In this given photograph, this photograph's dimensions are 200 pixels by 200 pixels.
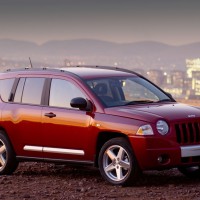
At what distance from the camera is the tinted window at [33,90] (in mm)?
11453

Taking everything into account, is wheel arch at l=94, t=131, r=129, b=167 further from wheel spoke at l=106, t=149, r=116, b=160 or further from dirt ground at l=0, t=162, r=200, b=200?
dirt ground at l=0, t=162, r=200, b=200

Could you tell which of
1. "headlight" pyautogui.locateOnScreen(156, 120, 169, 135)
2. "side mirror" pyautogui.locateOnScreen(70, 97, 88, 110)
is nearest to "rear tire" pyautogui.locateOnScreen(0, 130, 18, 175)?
"side mirror" pyautogui.locateOnScreen(70, 97, 88, 110)

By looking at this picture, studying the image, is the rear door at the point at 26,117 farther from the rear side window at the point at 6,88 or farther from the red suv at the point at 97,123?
the rear side window at the point at 6,88

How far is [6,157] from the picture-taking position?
1163cm

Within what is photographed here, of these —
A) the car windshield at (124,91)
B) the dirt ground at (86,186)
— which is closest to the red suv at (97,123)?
the car windshield at (124,91)

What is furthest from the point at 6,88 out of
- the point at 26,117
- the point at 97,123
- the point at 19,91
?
the point at 97,123

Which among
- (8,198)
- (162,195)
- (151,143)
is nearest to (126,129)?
(151,143)

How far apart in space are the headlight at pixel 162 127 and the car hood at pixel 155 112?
0.06 meters

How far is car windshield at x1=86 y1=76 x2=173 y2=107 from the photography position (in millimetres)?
10766

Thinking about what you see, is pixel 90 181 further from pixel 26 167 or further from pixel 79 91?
pixel 26 167

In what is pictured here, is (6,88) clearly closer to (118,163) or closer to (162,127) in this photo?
(118,163)

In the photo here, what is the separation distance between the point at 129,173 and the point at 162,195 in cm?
79

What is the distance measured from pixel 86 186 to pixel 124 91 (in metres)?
1.56

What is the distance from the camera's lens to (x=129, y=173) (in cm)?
1000
